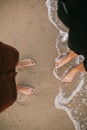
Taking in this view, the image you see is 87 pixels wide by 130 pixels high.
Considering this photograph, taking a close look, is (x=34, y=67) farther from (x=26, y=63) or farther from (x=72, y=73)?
(x=72, y=73)

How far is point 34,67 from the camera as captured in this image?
1.80 m

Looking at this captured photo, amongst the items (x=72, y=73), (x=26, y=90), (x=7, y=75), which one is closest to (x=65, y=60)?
(x=72, y=73)

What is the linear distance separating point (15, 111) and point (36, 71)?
295 millimetres

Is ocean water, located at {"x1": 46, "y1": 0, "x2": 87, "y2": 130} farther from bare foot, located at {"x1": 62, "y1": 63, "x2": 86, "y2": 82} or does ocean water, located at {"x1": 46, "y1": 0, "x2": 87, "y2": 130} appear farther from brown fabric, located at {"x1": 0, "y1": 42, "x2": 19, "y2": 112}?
brown fabric, located at {"x1": 0, "y1": 42, "x2": 19, "y2": 112}

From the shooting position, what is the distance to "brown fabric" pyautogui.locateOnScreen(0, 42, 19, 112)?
4.20ft

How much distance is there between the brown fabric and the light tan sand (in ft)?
1.12

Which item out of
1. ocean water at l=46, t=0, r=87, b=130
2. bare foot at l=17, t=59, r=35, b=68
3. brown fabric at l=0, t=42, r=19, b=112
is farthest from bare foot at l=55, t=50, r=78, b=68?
brown fabric at l=0, t=42, r=19, b=112

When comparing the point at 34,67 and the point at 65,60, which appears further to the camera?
the point at 34,67

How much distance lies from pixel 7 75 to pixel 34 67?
19.2 inches

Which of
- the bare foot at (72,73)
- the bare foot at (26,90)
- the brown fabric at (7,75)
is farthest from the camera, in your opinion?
the bare foot at (26,90)

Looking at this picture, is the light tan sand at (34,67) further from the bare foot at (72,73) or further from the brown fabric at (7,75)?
the brown fabric at (7,75)

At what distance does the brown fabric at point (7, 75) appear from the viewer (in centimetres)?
128

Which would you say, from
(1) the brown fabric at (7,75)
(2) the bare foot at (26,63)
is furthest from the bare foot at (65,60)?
(1) the brown fabric at (7,75)

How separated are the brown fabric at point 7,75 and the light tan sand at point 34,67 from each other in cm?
34
